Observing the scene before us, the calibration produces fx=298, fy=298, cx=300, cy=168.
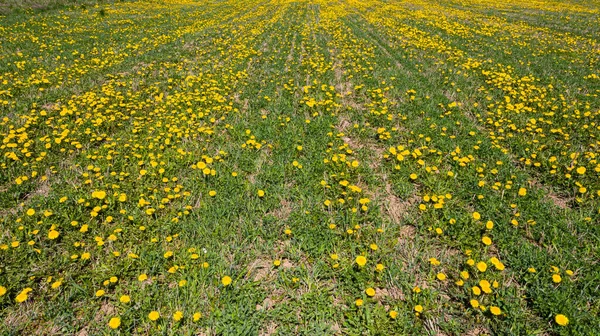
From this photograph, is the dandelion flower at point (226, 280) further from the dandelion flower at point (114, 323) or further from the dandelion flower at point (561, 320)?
the dandelion flower at point (561, 320)

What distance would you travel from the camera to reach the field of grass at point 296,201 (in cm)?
290

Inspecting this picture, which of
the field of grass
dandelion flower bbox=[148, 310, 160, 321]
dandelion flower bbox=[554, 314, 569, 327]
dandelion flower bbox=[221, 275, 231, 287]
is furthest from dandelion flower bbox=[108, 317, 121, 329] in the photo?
dandelion flower bbox=[554, 314, 569, 327]

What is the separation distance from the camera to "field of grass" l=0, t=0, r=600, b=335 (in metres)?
2.90

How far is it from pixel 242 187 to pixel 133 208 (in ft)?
4.85

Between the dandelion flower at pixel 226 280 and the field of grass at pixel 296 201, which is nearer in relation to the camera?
the field of grass at pixel 296 201

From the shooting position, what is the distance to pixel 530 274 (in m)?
3.25

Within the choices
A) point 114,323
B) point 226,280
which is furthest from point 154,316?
point 226,280

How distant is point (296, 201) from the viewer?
4312 mm

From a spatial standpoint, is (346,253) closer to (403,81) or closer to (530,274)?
(530,274)

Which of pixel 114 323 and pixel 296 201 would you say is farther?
pixel 296 201

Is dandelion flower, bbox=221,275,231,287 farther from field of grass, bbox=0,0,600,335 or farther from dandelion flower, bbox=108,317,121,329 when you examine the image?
dandelion flower, bbox=108,317,121,329

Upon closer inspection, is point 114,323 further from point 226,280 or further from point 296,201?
point 296,201

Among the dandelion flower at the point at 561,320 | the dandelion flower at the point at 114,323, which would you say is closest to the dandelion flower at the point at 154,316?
the dandelion flower at the point at 114,323

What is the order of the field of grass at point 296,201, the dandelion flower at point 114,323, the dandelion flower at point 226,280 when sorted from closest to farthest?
the dandelion flower at point 114,323, the field of grass at point 296,201, the dandelion flower at point 226,280
